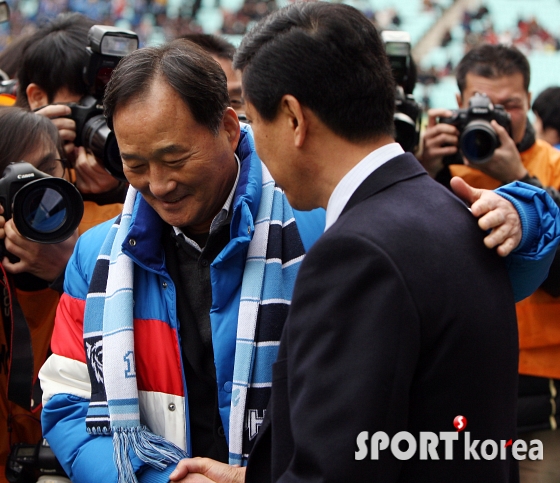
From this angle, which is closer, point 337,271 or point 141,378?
point 337,271

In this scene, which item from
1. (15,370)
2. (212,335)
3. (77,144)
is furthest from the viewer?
(77,144)

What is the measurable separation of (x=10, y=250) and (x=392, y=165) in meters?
1.30

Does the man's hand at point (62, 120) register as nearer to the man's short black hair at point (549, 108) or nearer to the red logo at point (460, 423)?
the red logo at point (460, 423)

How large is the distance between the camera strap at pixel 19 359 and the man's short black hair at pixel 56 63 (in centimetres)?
80

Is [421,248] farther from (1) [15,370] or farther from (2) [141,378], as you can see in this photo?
(1) [15,370]

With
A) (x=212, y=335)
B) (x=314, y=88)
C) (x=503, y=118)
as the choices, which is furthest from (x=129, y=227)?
(x=503, y=118)

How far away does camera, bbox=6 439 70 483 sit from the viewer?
1.91 meters

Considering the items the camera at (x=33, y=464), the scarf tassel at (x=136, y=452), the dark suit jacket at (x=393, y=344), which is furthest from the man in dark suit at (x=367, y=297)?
the camera at (x=33, y=464)

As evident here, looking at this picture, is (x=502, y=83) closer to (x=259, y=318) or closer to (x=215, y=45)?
(x=215, y=45)

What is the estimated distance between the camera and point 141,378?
1649 millimetres

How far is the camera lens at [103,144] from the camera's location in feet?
7.07

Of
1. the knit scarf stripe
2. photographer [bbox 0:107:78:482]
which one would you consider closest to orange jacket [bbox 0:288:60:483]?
photographer [bbox 0:107:78:482]

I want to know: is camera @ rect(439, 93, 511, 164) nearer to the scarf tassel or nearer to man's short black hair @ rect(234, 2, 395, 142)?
man's short black hair @ rect(234, 2, 395, 142)

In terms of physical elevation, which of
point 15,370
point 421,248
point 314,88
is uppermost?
point 314,88
